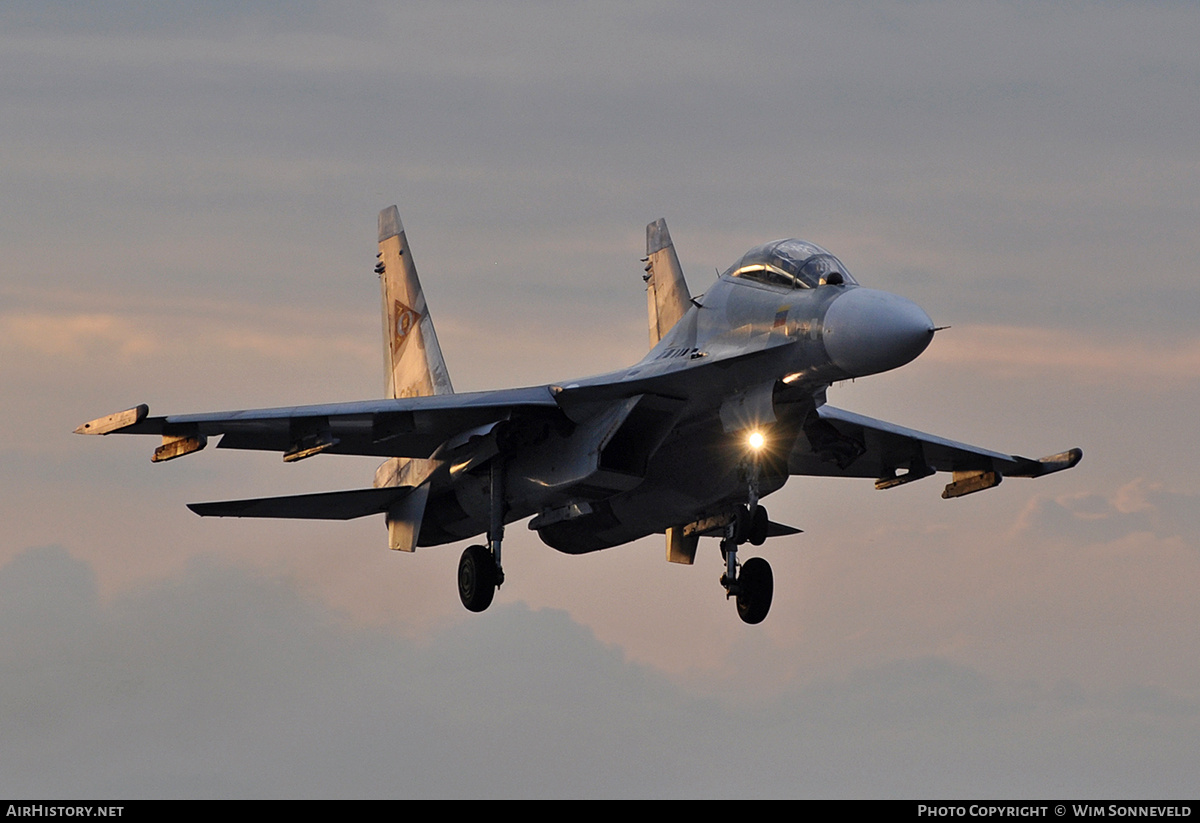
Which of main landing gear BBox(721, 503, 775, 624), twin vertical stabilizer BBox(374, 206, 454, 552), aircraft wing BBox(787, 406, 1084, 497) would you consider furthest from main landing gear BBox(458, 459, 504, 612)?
aircraft wing BBox(787, 406, 1084, 497)

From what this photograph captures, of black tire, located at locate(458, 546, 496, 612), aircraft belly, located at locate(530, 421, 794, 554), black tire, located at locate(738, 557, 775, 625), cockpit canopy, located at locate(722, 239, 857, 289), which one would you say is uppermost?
cockpit canopy, located at locate(722, 239, 857, 289)

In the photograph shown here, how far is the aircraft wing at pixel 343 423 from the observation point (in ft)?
95.7

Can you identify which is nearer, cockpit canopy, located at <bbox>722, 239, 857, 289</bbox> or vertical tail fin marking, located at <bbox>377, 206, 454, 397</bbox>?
cockpit canopy, located at <bbox>722, 239, 857, 289</bbox>

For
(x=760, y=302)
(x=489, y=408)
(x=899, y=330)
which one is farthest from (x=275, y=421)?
(x=899, y=330)

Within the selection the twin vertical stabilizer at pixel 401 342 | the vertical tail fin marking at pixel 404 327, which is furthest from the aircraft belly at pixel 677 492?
the vertical tail fin marking at pixel 404 327

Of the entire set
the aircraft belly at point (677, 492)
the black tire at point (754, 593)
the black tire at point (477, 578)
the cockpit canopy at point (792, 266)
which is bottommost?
the black tire at point (754, 593)

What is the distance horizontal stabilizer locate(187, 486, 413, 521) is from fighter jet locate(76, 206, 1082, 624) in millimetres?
38

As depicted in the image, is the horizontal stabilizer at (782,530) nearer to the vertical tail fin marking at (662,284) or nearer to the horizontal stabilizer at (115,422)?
the vertical tail fin marking at (662,284)

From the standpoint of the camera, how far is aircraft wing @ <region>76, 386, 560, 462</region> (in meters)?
29.2

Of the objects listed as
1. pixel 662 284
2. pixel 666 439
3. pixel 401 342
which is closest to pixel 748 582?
pixel 666 439

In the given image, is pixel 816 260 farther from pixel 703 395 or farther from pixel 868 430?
pixel 868 430

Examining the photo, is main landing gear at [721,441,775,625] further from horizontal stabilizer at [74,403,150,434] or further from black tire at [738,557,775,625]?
horizontal stabilizer at [74,403,150,434]

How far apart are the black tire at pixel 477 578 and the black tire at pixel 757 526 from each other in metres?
5.18
